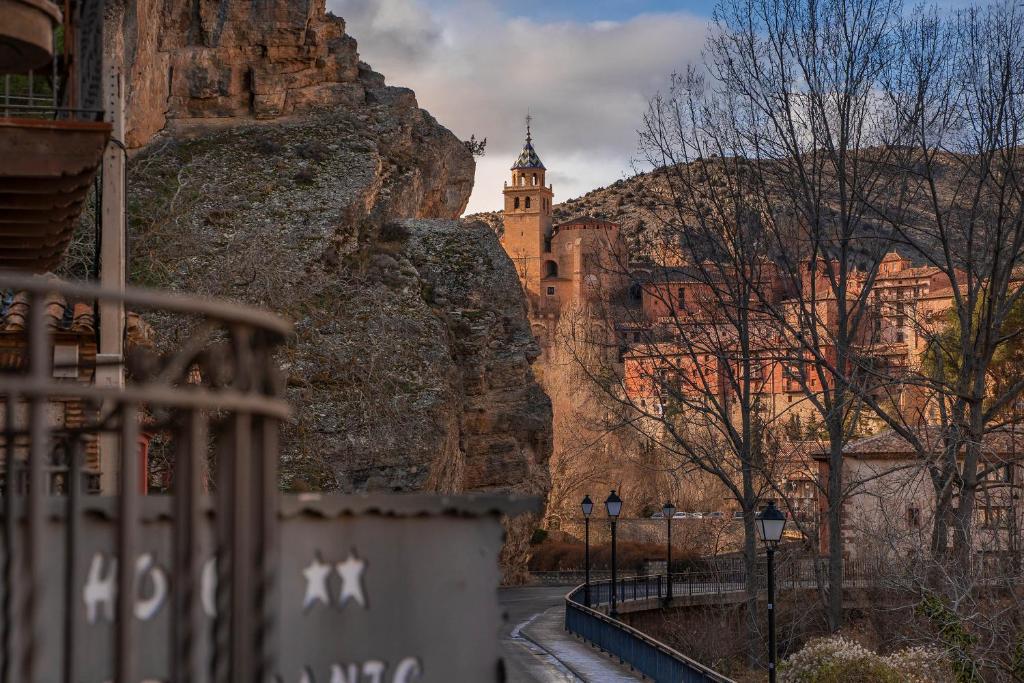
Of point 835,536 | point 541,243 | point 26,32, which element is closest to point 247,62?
point 835,536

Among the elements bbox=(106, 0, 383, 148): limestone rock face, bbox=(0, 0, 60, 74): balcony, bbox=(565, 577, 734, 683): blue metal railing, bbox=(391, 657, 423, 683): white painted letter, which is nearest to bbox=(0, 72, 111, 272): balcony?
bbox=(0, 0, 60, 74): balcony

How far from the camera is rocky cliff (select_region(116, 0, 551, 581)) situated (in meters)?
32.8

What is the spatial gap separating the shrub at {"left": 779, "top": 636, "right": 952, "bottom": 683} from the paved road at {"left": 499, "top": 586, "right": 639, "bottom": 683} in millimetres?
2901

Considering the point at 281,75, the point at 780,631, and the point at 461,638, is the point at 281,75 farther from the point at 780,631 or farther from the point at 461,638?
the point at 461,638

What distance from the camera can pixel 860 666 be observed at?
19453 millimetres

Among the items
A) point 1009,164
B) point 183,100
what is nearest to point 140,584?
point 1009,164

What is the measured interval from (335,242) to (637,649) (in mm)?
19536

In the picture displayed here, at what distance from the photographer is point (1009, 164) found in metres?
26.4

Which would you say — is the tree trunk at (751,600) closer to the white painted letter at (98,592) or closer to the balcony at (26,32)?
the balcony at (26,32)

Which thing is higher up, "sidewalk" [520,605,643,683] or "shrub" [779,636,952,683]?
"shrub" [779,636,952,683]

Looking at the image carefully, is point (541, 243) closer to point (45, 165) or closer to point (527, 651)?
point (527, 651)

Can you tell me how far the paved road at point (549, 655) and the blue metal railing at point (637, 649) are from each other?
0.75ft

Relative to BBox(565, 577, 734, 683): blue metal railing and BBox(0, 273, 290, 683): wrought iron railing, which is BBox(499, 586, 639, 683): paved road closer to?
BBox(565, 577, 734, 683): blue metal railing

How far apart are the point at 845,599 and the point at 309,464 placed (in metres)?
14.2
